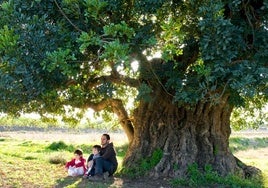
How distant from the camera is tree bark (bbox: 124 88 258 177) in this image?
1199 centimetres

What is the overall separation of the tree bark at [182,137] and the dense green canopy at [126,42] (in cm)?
310

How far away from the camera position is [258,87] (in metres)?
8.05

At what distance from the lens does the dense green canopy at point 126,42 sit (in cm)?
734

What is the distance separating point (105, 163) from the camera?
37.7 ft

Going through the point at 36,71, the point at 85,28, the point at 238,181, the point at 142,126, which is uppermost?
the point at 85,28

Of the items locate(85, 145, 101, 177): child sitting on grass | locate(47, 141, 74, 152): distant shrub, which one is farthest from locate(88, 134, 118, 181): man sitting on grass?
locate(47, 141, 74, 152): distant shrub

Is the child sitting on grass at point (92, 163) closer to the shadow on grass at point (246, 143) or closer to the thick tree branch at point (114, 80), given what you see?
the thick tree branch at point (114, 80)

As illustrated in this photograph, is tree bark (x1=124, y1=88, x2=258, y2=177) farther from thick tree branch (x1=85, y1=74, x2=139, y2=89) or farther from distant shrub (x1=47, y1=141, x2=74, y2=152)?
distant shrub (x1=47, y1=141, x2=74, y2=152)

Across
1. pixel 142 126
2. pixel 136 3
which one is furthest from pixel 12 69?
pixel 142 126

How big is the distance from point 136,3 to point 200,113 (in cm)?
505

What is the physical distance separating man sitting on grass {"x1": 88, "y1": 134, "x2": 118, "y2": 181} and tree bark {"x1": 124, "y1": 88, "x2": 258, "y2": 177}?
117 cm

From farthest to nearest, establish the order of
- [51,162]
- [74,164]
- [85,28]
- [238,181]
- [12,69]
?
1. [51,162]
2. [74,164]
3. [238,181]
4. [85,28]
5. [12,69]

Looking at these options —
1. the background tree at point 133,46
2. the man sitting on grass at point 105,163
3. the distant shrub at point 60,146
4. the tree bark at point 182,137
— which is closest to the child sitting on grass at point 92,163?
the man sitting on grass at point 105,163

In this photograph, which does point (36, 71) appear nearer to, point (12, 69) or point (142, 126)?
point (12, 69)
